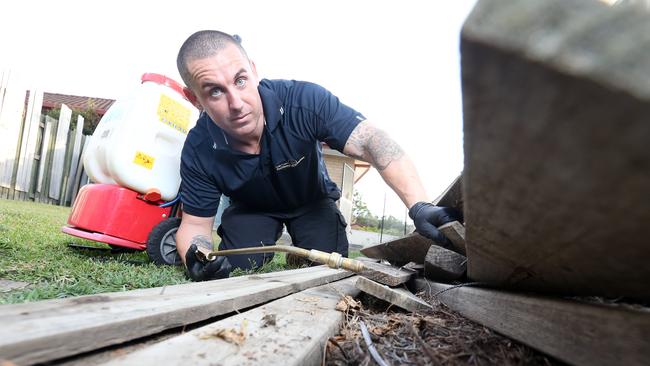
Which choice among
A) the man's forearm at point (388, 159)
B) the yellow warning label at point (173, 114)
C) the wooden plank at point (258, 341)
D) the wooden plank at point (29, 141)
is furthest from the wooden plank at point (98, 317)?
the wooden plank at point (29, 141)

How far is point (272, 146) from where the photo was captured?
285 centimetres

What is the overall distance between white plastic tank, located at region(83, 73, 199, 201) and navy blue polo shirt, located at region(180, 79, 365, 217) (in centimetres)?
17

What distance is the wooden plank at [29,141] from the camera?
781 centimetres

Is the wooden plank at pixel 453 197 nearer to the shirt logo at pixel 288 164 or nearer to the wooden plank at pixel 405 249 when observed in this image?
Result: the wooden plank at pixel 405 249

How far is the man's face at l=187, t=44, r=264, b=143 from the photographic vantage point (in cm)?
256

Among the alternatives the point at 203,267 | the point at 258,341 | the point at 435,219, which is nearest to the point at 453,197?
the point at 435,219

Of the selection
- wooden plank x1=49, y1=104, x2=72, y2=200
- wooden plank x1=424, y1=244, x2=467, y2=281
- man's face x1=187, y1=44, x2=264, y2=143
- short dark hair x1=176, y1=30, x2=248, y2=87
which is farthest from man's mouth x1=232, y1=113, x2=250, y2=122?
wooden plank x1=49, y1=104, x2=72, y2=200

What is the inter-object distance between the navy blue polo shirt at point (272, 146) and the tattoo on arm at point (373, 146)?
68mm

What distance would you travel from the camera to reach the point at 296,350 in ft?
2.65

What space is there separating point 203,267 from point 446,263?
1231mm

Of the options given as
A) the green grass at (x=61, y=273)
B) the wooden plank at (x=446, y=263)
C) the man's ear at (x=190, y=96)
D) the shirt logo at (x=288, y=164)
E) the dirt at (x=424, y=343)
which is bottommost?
the green grass at (x=61, y=273)

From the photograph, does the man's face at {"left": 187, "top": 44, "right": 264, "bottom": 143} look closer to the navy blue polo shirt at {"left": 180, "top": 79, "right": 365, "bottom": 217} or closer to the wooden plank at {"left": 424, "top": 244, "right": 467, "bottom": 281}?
the navy blue polo shirt at {"left": 180, "top": 79, "right": 365, "bottom": 217}

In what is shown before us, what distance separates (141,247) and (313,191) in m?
1.38

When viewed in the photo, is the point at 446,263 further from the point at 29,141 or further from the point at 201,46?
the point at 29,141
